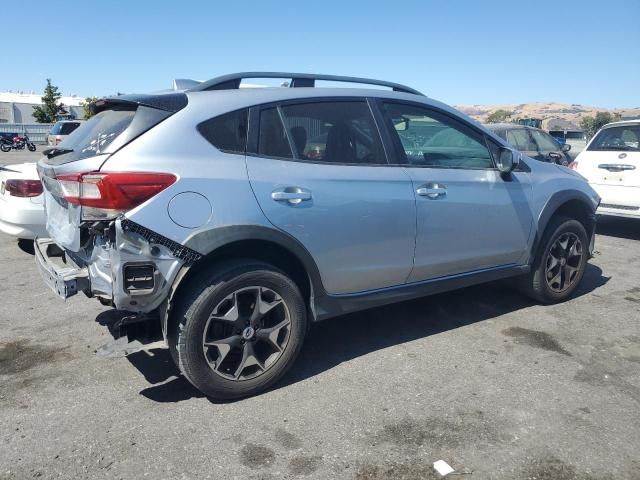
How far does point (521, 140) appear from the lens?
35.9 ft

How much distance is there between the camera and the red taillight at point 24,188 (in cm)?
543

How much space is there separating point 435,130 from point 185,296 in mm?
2395

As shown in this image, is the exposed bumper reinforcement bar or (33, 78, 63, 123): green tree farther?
(33, 78, 63, 123): green tree

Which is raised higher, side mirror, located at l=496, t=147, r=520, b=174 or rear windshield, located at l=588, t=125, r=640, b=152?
rear windshield, located at l=588, t=125, r=640, b=152

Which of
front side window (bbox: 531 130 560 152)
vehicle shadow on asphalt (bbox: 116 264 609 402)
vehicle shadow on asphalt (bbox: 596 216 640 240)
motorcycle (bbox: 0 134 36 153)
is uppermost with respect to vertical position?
front side window (bbox: 531 130 560 152)

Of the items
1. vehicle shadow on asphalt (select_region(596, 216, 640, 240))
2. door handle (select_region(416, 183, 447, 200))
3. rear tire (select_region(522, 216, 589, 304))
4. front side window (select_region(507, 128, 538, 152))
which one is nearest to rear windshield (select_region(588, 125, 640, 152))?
vehicle shadow on asphalt (select_region(596, 216, 640, 240))

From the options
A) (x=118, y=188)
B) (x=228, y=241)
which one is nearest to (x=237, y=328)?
(x=228, y=241)

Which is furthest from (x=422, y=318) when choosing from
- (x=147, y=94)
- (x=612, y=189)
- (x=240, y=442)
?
(x=612, y=189)

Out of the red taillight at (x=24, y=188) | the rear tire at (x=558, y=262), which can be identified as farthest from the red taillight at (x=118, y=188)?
the rear tire at (x=558, y=262)

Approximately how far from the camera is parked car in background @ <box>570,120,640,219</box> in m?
7.70

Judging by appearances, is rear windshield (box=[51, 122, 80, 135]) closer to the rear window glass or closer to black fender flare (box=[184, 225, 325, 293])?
the rear window glass

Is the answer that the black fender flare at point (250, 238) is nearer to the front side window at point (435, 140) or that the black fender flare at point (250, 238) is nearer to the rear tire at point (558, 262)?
the front side window at point (435, 140)

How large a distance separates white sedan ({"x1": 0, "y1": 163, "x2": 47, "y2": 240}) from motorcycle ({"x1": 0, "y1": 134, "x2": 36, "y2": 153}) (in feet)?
93.1

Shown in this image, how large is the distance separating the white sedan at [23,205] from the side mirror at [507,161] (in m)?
4.37
